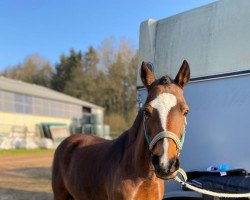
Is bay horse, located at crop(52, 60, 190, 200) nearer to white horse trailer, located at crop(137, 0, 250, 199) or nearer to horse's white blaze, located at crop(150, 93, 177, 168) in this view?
horse's white blaze, located at crop(150, 93, 177, 168)

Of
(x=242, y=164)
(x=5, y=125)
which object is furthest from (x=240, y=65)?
(x=5, y=125)

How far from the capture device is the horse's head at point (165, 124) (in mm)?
2762

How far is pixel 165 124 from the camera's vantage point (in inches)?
115

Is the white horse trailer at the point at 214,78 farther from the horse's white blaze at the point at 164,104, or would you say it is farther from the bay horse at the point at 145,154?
the horse's white blaze at the point at 164,104

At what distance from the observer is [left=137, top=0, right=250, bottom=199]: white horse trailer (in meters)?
4.09

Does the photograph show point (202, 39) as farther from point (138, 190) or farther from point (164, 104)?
point (138, 190)

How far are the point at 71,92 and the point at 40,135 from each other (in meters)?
20.8

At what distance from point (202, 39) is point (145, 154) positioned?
1.90 metres

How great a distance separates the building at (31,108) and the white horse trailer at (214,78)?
→ 1173 inches

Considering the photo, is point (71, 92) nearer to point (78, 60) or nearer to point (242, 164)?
point (78, 60)

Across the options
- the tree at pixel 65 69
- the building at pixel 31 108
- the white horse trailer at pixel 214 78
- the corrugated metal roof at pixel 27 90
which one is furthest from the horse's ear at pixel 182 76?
the tree at pixel 65 69

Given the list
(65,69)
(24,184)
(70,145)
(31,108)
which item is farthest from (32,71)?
(70,145)

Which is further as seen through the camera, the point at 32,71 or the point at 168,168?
the point at 32,71

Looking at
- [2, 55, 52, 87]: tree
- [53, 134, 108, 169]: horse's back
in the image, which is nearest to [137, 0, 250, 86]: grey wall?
[53, 134, 108, 169]: horse's back
